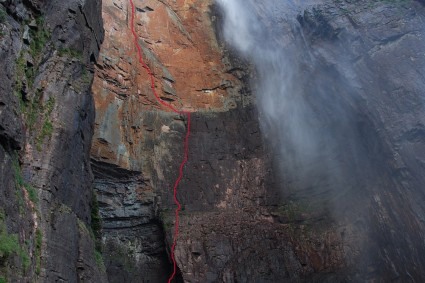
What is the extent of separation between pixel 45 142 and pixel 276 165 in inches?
356

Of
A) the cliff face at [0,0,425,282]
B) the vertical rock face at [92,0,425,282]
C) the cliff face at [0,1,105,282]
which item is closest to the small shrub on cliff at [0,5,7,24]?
the cliff face at [0,1,105,282]

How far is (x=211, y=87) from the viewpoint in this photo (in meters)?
17.4

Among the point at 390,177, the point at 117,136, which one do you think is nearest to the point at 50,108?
the point at 117,136

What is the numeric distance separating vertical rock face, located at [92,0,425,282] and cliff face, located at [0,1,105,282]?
3.73 m

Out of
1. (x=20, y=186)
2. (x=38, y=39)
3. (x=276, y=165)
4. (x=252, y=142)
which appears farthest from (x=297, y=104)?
(x=20, y=186)

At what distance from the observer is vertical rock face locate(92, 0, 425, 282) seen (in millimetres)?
13562

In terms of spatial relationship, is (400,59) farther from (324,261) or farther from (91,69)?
(91,69)

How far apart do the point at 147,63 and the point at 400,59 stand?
8.75m

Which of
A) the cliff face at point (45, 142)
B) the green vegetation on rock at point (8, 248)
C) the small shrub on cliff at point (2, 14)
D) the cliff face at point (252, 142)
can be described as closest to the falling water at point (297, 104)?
the cliff face at point (252, 142)

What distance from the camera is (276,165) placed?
16031 millimetres

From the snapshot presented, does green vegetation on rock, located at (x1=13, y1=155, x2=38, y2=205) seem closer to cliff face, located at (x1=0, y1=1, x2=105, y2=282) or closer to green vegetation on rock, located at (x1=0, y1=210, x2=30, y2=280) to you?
cliff face, located at (x1=0, y1=1, x2=105, y2=282)

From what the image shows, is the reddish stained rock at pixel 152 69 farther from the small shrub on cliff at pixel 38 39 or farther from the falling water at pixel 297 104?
the small shrub on cliff at pixel 38 39

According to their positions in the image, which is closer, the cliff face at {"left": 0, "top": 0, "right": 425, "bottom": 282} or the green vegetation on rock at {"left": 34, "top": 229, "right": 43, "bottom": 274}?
the green vegetation on rock at {"left": 34, "top": 229, "right": 43, "bottom": 274}

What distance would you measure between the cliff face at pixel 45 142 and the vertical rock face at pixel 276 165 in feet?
12.2
